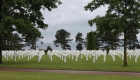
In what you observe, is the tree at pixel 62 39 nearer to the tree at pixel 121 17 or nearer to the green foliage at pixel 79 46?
the green foliage at pixel 79 46

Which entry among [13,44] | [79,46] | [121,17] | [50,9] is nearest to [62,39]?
[79,46]

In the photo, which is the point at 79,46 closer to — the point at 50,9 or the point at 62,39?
the point at 62,39

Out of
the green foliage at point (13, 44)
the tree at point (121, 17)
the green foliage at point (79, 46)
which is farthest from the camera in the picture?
the green foliage at point (79, 46)

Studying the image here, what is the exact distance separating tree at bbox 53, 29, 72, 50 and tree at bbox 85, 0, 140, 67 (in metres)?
59.3

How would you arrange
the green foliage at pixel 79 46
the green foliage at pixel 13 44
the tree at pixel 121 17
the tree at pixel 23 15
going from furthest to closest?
the green foliage at pixel 79 46, the green foliage at pixel 13 44, the tree at pixel 23 15, the tree at pixel 121 17

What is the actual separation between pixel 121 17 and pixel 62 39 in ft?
202

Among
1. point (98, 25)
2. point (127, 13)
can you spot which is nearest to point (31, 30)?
point (98, 25)

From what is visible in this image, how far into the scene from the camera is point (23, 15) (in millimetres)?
27703

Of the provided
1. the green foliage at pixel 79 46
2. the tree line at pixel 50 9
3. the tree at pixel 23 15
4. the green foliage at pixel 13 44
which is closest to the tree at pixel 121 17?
the tree line at pixel 50 9

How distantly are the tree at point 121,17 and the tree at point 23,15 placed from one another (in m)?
→ 6.92

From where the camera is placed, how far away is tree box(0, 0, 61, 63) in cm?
2547

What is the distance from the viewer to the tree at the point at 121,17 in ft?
70.2

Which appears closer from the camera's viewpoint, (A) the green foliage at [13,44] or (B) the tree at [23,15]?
(B) the tree at [23,15]

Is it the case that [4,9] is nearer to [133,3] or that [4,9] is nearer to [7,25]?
[7,25]
